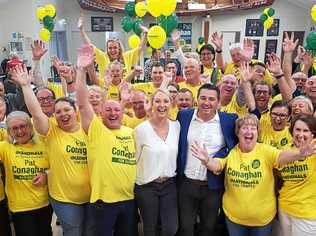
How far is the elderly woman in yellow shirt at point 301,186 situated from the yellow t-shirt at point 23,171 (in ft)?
5.47

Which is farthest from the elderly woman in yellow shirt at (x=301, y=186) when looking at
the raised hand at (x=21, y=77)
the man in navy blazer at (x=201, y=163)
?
the raised hand at (x=21, y=77)

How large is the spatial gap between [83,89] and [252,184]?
125 centimetres

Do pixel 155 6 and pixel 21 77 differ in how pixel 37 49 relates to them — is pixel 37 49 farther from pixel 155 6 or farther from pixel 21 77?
pixel 155 6

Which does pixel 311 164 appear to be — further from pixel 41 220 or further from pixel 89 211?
pixel 41 220

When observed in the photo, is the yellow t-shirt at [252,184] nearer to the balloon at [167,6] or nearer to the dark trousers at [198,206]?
the dark trousers at [198,206]

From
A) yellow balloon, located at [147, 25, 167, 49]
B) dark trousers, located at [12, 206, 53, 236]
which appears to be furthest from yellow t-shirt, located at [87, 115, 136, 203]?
yellow balloon, located at [147, 25, 167, 49]

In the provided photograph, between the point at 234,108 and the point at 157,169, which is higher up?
the point at 234,108

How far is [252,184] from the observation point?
203 centimetres

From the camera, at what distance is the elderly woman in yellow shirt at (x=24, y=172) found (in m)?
2.12

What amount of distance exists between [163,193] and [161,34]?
267 centimetres

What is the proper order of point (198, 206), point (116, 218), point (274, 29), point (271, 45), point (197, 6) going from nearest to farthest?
point (116, 218), point (198, 206), point (197, 6), point (274, 29), point (271, 45)

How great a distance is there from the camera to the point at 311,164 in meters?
2.00

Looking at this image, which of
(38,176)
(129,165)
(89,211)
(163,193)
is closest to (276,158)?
(163,193)

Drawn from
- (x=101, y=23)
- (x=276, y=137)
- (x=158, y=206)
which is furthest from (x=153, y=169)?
(x=101, y=23)
